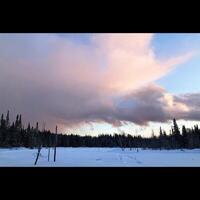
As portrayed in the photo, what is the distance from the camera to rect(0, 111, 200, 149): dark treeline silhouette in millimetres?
40344

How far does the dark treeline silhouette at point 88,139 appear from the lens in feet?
132

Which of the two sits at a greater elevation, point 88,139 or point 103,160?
point 88,139

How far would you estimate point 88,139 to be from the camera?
76.2 m

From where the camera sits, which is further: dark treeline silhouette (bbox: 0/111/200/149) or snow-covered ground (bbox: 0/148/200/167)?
dark treeline silhouette (bbox: 0/111/200/149)

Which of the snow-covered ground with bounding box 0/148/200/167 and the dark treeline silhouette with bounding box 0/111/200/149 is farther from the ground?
the dark treeline silhouette with bounding box 0/111/200/149

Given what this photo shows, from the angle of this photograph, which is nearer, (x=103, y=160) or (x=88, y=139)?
(x=103, y=160)

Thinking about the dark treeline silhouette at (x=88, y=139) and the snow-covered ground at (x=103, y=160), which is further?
the dark treeline silhouette at (x=88, y=139)

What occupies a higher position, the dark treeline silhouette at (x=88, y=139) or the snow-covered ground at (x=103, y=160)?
the dark treeline silhouette at (x=88, y=139)
